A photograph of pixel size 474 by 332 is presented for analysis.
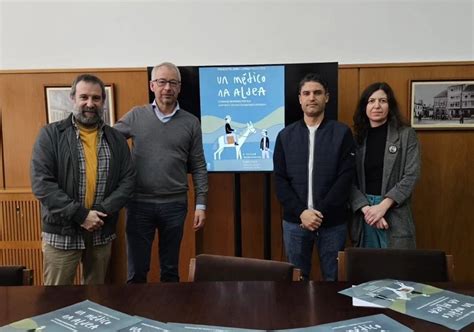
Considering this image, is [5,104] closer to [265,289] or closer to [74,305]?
[74,305]

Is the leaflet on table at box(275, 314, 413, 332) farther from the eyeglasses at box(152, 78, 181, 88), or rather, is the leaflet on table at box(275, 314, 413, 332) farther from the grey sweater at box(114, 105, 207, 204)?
the eyeglasses at box(152, 78, 181, 88)

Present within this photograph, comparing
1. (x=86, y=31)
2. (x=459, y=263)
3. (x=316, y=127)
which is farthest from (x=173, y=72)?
(x=459, y=263)

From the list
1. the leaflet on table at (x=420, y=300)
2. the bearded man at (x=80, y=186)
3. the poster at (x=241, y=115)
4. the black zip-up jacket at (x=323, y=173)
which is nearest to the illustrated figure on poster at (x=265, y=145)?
the poster at (x=241, y=115)

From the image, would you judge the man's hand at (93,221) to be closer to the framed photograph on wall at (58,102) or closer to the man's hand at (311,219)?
the man's hand at (311,219)

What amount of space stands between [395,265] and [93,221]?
1.47 meters

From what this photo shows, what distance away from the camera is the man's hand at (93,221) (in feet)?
7.27

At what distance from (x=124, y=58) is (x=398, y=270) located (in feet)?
8.99

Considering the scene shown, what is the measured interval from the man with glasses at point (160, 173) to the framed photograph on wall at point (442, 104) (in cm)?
175

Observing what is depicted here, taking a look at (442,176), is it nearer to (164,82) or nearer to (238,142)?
(238,142)

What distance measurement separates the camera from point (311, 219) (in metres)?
2.45

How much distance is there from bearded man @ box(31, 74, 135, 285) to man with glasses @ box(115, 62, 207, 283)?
25 centimetres

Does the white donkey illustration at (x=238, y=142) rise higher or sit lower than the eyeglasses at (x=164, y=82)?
lower

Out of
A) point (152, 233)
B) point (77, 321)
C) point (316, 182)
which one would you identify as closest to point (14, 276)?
point (77, 321)

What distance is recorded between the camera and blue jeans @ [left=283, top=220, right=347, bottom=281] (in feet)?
8.21
